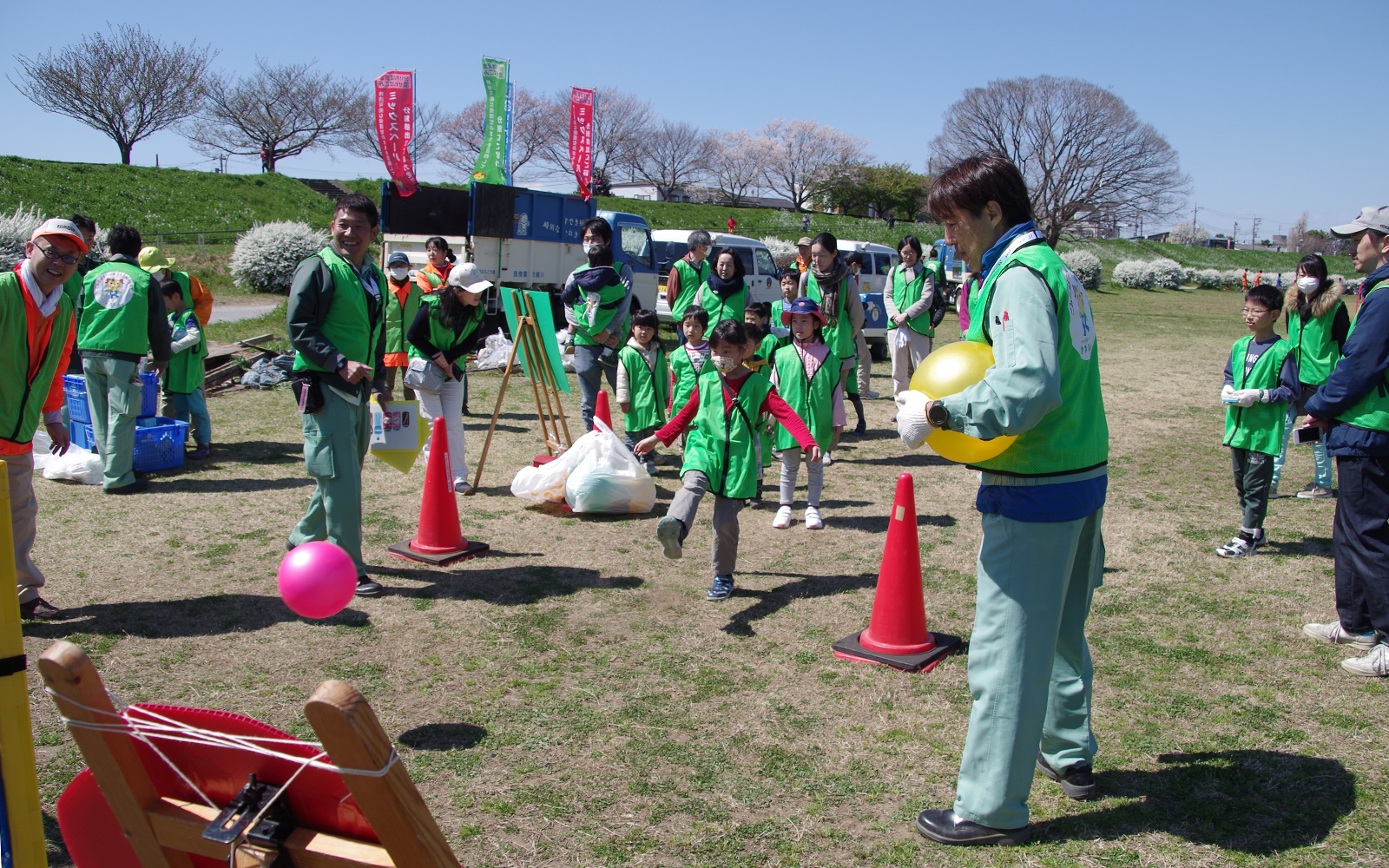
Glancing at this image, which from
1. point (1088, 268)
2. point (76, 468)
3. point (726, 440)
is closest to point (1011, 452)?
point (726, 440)

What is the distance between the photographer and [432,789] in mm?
3240

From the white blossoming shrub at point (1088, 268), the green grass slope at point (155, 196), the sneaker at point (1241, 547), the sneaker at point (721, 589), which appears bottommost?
the sneaker at point (721, 589)

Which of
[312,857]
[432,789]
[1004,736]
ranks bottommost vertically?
[432,789]

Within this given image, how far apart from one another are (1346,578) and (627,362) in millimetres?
5296

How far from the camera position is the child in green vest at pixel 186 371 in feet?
26.7

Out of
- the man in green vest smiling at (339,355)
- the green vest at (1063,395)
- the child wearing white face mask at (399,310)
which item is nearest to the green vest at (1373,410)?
the green vest at (1063,395)

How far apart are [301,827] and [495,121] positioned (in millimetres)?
20804

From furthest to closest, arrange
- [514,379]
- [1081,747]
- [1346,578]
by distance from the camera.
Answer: [514,379]
[1346,578]
[1081,747]

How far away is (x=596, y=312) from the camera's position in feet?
26.1

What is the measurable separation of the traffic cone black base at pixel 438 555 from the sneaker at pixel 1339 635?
4975 millimetres

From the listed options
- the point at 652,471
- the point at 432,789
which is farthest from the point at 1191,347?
the point at 432,789

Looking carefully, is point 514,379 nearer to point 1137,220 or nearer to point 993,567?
point 993,567

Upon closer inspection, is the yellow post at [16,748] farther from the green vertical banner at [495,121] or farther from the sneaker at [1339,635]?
the green vertical banner at [495,121]

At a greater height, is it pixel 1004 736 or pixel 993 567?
pixel 993 567
